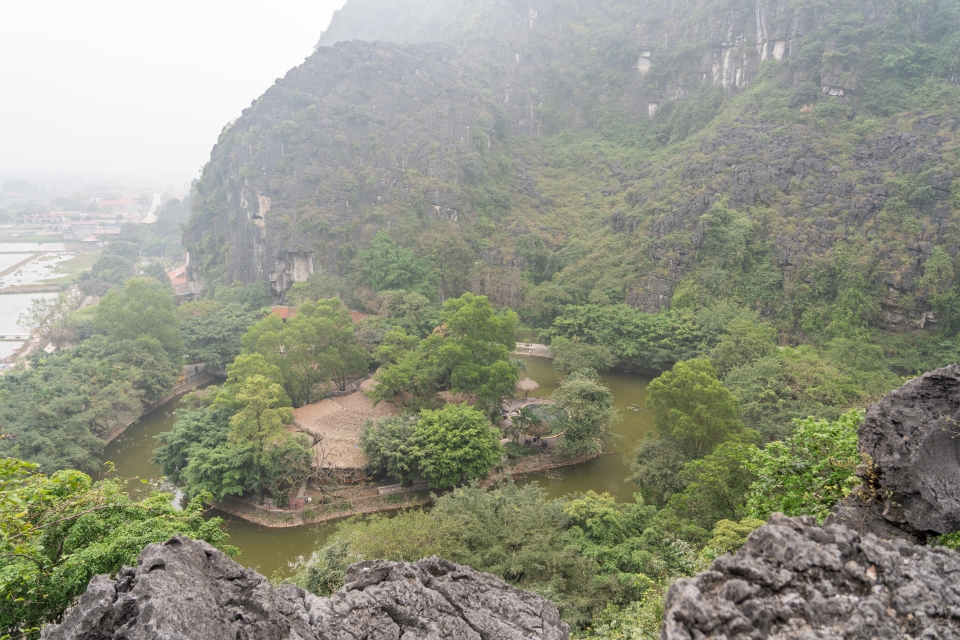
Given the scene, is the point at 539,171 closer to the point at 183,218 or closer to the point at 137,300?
the point at 137,300

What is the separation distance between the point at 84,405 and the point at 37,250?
209ft

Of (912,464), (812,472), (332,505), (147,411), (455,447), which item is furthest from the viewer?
(147,411)

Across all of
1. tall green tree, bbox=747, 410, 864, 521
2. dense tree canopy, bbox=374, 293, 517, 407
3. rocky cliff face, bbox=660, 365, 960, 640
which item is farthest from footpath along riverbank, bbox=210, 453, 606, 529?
rocky cliff face, bbox=660, 365, 960, 640

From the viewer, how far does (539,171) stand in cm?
4600

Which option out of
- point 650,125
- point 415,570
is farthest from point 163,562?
point 650,125

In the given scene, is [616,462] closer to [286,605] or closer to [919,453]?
[919,453]

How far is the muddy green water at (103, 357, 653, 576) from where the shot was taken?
13.6 m

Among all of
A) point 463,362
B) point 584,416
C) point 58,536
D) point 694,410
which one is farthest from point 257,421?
point 694,410

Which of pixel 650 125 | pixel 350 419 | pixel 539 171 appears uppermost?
pixel 650 125

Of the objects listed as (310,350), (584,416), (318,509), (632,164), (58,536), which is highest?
(632,164)

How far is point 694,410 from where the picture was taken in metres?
14.3

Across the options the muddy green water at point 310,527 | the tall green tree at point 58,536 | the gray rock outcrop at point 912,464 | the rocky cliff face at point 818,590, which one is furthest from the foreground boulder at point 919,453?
the muddy green water at point 310,527

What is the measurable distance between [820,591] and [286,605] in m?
5.39

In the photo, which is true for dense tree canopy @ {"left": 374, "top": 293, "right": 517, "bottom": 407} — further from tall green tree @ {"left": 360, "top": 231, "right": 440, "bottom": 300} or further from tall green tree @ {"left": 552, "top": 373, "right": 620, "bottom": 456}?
tall green tree @ {"left": 360, "top": 231, "right": 440, "bottom": 300}
